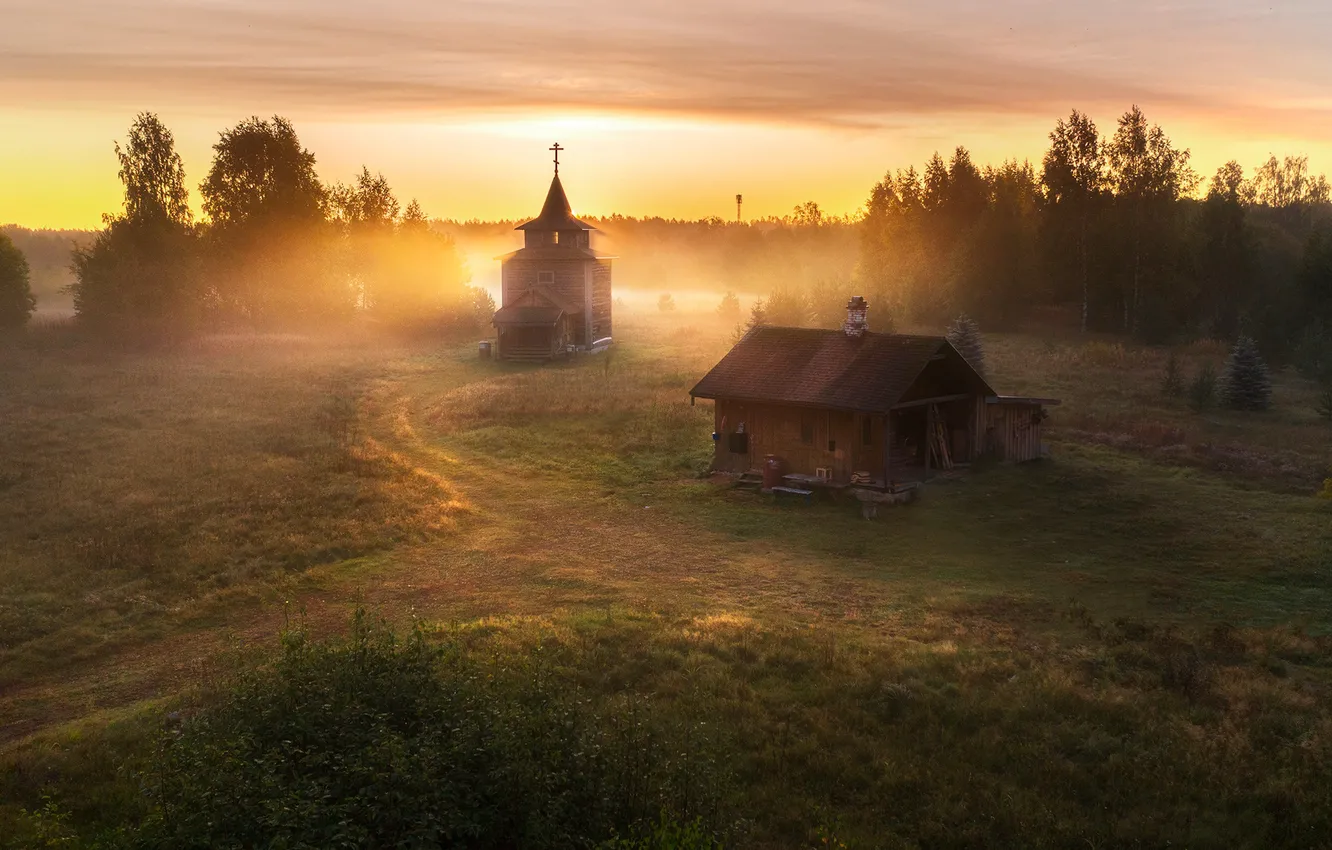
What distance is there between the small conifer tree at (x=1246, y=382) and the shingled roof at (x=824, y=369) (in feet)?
60.7

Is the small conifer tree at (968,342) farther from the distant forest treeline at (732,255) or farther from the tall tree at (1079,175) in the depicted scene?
the distant forest treeline at (732,255)

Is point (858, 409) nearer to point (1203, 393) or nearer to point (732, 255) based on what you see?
point (1203, 393)

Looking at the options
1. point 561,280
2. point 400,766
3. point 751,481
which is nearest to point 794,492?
point 751,481

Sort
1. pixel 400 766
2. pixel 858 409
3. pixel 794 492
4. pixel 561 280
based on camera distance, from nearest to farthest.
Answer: pixel 400 766 → pixel 858 409 → pixel 794 492 → pixel 561 280

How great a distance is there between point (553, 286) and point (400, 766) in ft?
183

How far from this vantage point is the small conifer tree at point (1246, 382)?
43.1m

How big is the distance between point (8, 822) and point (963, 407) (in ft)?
89.9

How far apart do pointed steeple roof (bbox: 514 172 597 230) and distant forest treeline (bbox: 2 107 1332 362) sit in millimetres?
15152

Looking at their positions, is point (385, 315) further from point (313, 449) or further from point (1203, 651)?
point (1203, 651)

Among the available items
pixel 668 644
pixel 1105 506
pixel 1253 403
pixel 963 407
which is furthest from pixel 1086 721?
pixel 1253 403

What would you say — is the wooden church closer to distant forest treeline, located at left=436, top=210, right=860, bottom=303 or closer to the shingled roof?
the shingled roof

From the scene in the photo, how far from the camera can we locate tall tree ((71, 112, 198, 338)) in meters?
63.7

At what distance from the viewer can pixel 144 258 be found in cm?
6550

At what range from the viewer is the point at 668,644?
57.8 ft
